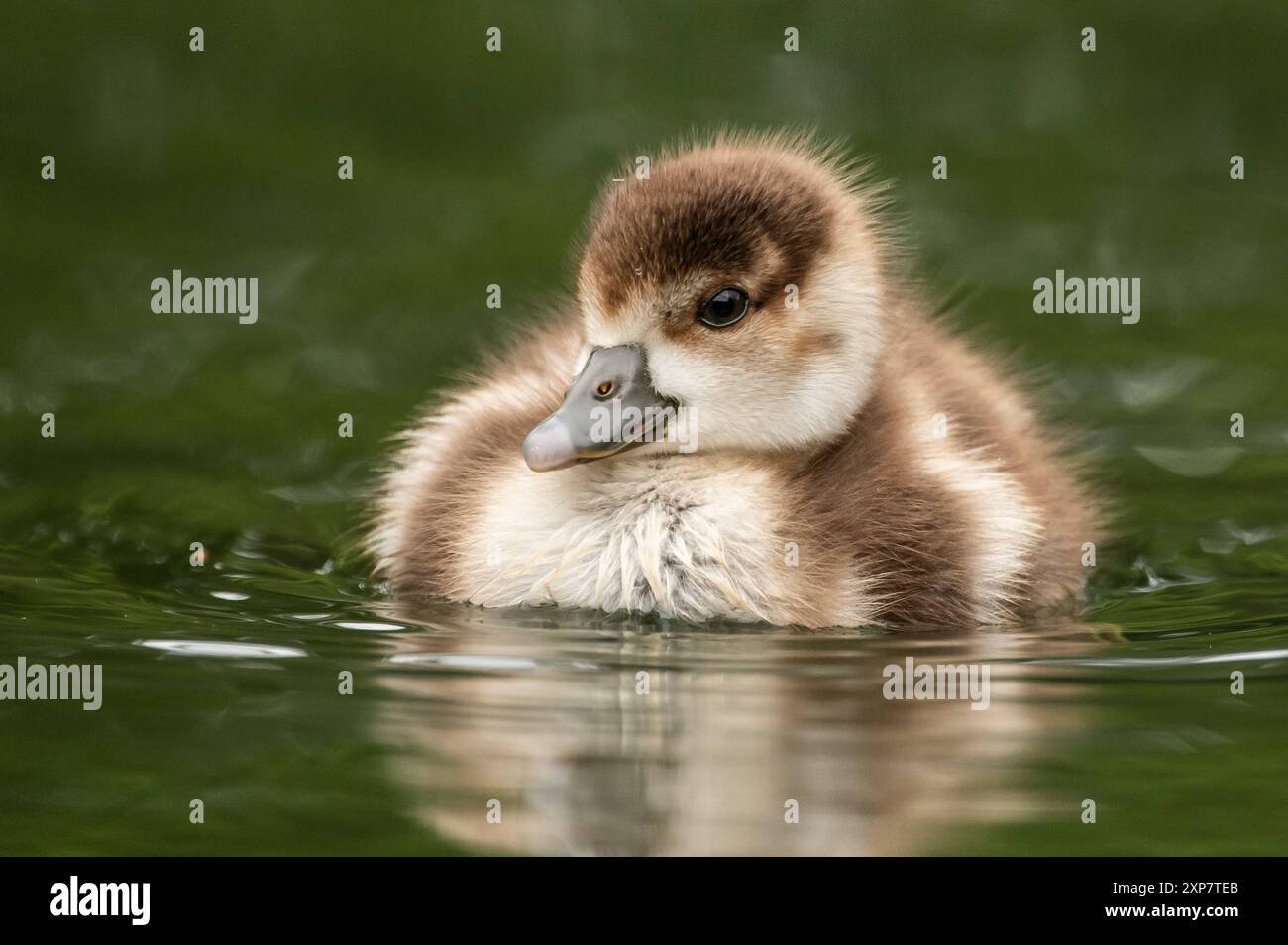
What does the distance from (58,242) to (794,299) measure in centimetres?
381

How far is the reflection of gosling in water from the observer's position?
15.4 ft

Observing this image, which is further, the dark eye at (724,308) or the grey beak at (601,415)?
the dark eye at (724,308)

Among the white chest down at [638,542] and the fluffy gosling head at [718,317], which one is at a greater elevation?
the fluffy gosling head at [718,317]

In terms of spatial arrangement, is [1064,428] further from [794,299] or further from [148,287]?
[148,287]

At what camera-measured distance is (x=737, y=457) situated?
4.88m

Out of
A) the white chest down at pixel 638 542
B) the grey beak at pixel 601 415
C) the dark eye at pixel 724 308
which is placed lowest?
the white chest down at pixel 638 542

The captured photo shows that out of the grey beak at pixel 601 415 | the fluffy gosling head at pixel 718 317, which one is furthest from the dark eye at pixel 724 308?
the grey beak at pixel 601 415

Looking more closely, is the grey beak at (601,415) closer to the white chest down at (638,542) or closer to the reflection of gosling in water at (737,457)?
the reflection of gosling in water at (737,457)

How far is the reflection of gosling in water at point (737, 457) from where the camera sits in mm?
4691

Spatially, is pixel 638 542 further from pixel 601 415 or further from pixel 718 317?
pixel 718 317

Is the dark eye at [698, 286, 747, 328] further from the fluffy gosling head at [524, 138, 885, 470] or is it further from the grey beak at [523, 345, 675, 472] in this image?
the grey beak at [523, 345, 675, 472]

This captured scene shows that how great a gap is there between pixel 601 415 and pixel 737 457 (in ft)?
1.18

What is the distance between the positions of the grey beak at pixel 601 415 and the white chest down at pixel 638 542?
0.15 meters

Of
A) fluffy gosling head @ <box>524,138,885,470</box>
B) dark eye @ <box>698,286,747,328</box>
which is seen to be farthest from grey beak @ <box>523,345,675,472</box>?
dark eye @ <box>698,286,747,328</box>
